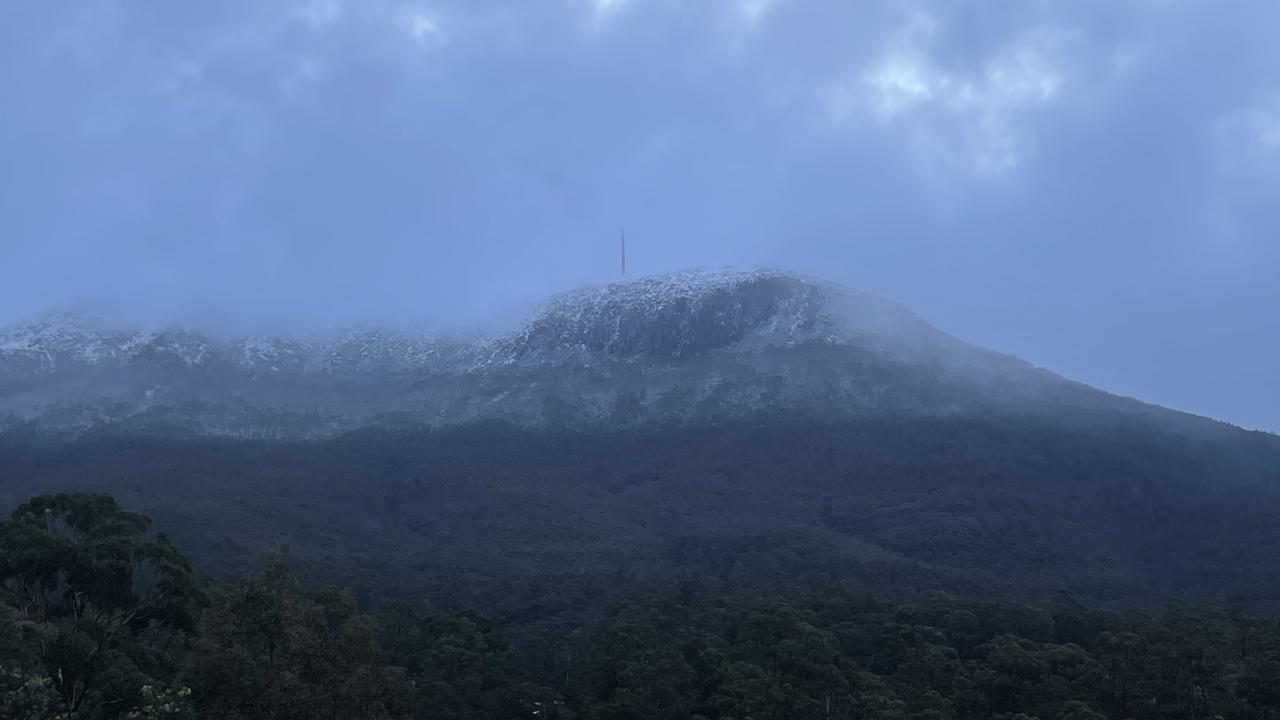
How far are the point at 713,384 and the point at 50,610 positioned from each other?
148m

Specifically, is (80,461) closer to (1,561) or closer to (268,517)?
(268,517)

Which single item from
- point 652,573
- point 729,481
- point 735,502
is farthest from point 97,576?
point 729,481

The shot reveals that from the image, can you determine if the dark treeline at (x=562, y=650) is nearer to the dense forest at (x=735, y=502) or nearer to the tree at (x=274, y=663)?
the tree at (x=274, y=663)

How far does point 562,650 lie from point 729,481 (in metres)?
82.7

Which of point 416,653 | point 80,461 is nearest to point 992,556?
point 416,653

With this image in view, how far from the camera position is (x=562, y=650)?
79.5m

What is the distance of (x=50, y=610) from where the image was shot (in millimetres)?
54094

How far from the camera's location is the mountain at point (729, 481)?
12294 centimetres

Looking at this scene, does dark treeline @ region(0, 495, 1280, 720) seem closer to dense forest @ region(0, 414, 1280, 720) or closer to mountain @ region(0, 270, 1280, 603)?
dense forest @ region(0, 414, 1280, 720)

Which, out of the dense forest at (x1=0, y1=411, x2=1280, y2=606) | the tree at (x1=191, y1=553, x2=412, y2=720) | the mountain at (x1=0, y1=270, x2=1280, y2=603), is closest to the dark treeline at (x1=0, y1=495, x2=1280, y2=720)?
the tree at (x1=191, y1=553, x2=412, y2=720)

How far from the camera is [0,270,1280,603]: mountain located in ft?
Answer: 403

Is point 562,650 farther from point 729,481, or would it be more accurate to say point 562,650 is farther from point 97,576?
point 729,481

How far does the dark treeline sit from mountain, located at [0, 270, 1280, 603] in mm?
25438

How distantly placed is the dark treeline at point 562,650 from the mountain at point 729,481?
25.4 m
